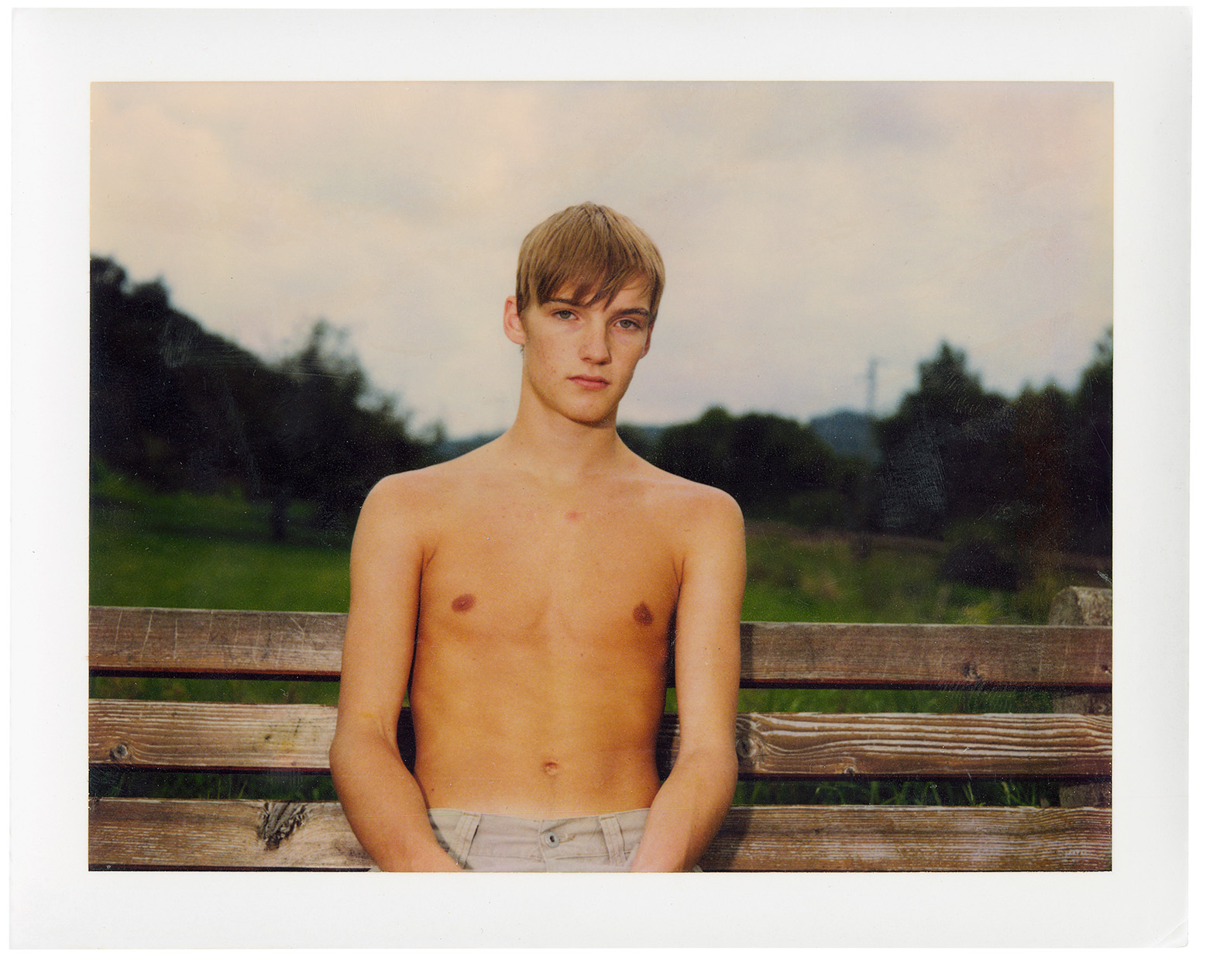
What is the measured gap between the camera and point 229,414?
1.95 m

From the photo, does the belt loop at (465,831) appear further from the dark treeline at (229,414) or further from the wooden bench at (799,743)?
the dark treeline at (229,414)

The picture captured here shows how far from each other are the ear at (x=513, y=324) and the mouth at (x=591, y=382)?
5.5 inches

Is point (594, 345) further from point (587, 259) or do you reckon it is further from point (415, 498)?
point (415, 498)

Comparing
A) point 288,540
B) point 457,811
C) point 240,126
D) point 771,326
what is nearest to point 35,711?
point 288,540

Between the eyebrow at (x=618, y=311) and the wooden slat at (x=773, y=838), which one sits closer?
the eyebrow at (x=618, y=311)

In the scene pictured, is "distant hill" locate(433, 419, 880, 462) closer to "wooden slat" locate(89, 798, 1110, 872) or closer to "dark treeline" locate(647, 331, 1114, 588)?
"dark treeline" locate(647, 331, 1114, 588)

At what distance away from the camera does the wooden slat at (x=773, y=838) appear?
6.51 ft

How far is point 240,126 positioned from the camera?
196 centimetres

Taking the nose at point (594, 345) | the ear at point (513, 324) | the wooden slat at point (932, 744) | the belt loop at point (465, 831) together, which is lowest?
the belt loop at point (465, 831)

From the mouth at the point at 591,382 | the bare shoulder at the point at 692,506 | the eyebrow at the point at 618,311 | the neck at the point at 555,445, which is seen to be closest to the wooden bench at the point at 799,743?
the bare shoulder at the point at 692,506

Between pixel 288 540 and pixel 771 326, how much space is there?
3.66 feet

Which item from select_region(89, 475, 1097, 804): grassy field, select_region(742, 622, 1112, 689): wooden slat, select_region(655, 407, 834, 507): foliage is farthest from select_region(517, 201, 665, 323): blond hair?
select_region(742, 622, 1112, 689): wooden slat

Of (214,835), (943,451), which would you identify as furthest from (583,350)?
(214,835)

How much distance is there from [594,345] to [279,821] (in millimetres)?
1226
